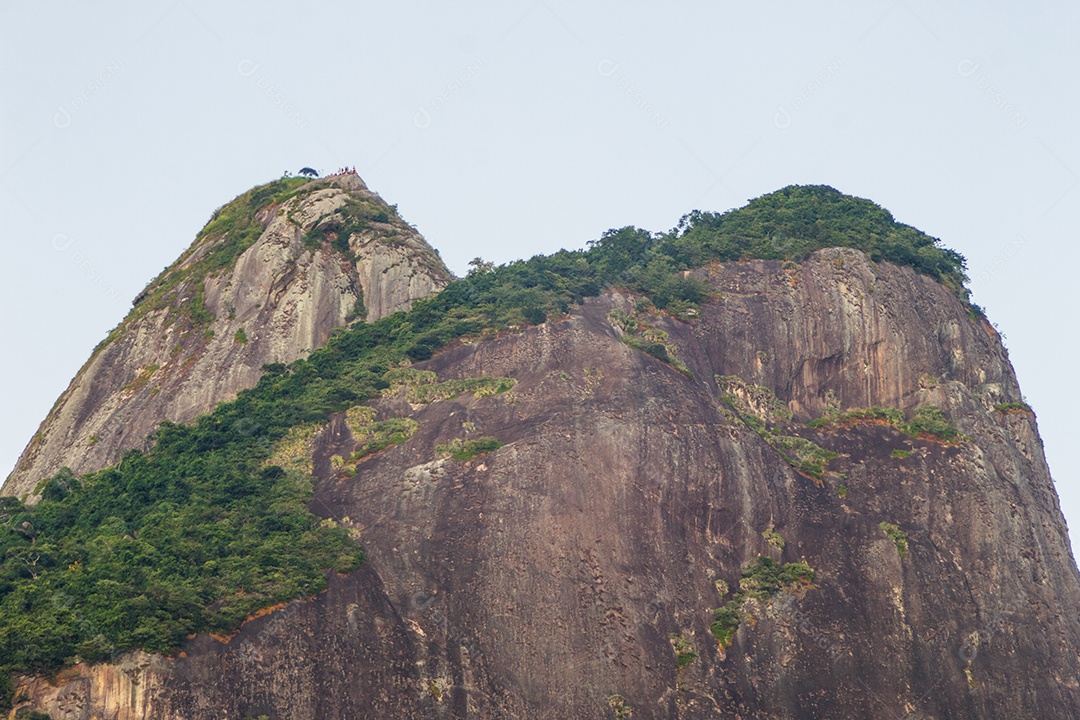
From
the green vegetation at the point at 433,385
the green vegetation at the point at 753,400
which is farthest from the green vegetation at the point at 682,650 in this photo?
the green vegetation at the point at 753,400

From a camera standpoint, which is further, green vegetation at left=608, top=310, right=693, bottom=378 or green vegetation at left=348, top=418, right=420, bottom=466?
green vegetation at left=608, top=310, right=693, bottom=378

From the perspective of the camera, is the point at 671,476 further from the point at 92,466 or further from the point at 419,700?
the point at 92,466

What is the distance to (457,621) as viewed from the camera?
156 feet

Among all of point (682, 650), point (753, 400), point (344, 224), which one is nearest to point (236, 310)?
point (344, 224)

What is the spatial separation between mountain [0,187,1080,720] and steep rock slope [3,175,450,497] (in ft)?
6.41

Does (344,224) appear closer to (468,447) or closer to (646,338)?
(646,338)

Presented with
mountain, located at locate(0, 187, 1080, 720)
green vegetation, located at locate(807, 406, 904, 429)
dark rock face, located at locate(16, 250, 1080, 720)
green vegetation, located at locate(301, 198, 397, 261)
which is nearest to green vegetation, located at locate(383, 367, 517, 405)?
mountain, located at locate(0, 187, 1080, 720)

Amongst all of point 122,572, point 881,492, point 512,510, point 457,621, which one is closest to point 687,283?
point 881,492

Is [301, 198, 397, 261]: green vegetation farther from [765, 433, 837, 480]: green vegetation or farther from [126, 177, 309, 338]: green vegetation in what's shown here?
[765, 433, 837, 480]: green vegetation

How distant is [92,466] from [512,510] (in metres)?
20.5

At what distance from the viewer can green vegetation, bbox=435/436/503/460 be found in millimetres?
53459

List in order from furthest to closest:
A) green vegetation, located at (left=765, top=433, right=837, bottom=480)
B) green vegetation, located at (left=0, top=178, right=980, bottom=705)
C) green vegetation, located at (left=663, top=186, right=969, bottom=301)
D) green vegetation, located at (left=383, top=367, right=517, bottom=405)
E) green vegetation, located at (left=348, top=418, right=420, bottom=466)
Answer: green vegetation, located at (left=663, top=186, right=969, bottom=301), green vegetation, located at (left=383, top=367, right=517, bottom=405), green vegetation, located at (left=765, top=433, right=837, bottom=480), green vegetation, located at (left=348, top=418, right=420, bottom=466), green vegetation, located at (left=0, top=178, right=980, bottom=705)

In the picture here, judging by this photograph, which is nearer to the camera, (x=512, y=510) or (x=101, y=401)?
(x=512, y=510)

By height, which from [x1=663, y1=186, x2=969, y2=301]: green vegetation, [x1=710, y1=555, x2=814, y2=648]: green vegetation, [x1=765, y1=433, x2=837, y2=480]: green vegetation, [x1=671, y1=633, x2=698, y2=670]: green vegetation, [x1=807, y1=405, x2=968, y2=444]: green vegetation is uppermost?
[x1=663, y1=186, x2=969, y2=301]: green vegetation
